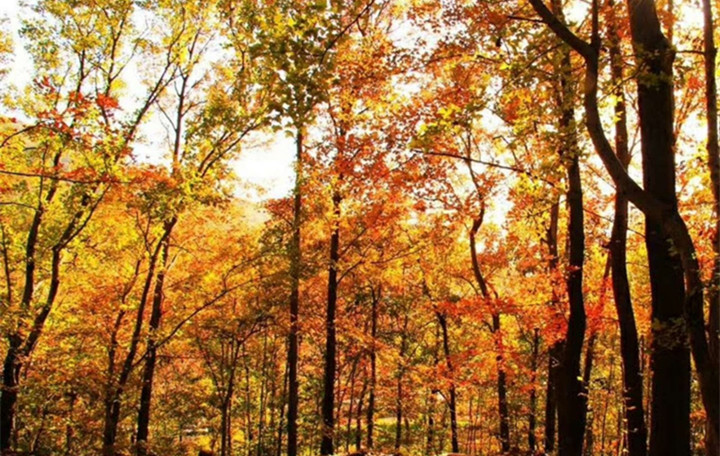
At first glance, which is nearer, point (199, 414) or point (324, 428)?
point (324, 428)

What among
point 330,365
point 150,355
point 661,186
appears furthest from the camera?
point 330,365

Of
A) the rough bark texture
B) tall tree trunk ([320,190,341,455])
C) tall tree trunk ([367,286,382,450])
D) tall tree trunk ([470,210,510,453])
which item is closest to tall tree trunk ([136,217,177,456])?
tall tree trunk ([320,190,341,455])

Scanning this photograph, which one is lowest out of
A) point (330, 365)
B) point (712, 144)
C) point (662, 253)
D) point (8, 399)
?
point (8, 399)

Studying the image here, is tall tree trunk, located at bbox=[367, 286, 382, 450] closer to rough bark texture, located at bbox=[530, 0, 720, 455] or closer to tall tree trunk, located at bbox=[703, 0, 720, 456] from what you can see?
tall tree trunk, located at bbox=[703, 0, 720, 456]

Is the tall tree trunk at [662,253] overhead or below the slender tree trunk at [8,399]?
overhead

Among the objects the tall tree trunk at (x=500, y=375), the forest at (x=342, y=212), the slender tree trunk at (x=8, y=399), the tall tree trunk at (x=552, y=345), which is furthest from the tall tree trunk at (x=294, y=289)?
the slender tree trunk at (x=8, y=399)

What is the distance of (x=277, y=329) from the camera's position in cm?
1430

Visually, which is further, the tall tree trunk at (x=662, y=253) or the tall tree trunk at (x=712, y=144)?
the tall tree trunk at (x=712, y=144)

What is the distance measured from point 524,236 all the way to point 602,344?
40.0ft

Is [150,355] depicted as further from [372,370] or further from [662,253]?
[662,253]

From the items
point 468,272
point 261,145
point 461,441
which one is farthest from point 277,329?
point 461,441

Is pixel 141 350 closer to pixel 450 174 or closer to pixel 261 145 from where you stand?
pixel 261 145

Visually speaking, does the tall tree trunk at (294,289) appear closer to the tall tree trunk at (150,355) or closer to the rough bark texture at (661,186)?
the tall tree trunk at (150,355)

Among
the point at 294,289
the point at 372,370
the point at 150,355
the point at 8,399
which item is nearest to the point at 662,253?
the point at 294,289
